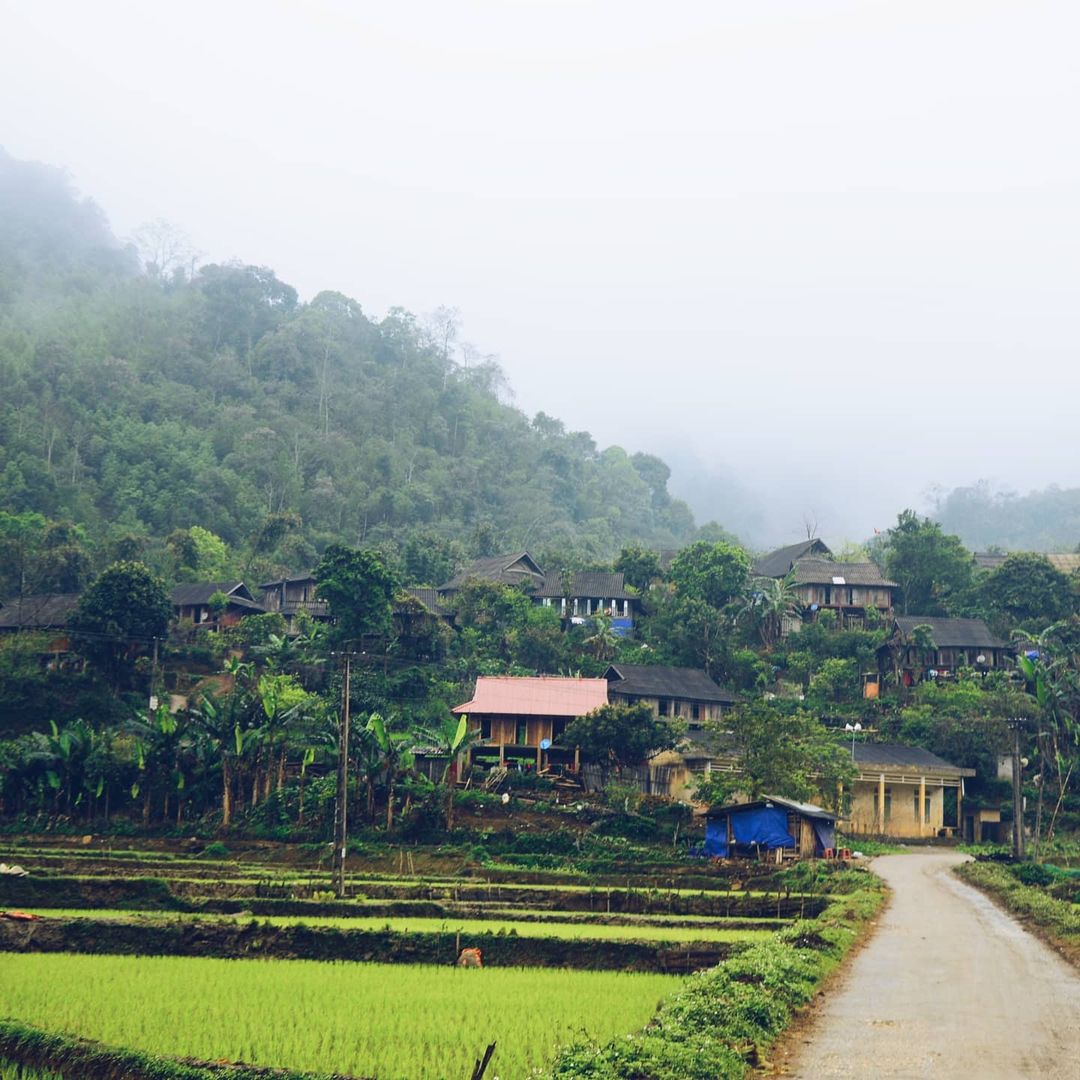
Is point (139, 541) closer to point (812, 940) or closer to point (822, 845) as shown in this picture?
point (822, 845)

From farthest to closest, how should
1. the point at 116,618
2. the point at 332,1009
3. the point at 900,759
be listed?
1. the point at 116,618
2. the point at 900,759
3. the point at 332,1009

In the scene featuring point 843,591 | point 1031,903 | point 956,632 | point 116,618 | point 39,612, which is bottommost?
point 1031,903

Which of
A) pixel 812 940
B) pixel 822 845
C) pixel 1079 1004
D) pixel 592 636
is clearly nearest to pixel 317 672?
pixel 592 636

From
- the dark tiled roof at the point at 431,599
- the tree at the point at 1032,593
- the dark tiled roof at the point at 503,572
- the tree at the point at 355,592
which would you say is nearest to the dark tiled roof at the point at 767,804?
the tree at the point at 355,592

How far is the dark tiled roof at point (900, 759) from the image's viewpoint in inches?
2023

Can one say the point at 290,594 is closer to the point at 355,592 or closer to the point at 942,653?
the point at 355,592

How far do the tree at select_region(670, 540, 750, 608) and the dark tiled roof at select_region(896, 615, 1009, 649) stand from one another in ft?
30.5

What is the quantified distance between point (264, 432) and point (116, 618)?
48.2 meters

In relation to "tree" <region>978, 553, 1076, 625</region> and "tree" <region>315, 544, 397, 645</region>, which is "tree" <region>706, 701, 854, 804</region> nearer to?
"tree" <region>315, 544, 397, 645</region>

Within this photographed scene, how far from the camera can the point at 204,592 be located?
6906 centimetres

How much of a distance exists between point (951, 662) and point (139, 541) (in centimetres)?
4709

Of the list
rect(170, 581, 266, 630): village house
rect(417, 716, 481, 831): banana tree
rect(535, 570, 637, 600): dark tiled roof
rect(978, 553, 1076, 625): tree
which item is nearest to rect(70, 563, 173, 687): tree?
rect(170, 581, 266, 630): village house

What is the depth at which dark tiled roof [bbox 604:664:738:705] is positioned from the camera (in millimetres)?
58531

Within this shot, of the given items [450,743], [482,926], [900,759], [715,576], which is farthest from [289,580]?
[482,926]
